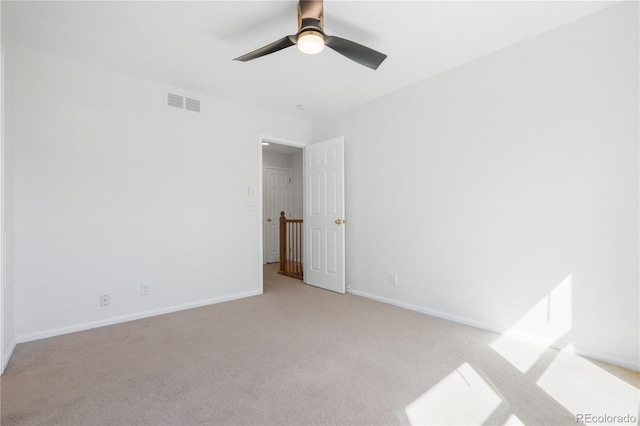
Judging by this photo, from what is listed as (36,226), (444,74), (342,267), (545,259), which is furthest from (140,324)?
(444,74)

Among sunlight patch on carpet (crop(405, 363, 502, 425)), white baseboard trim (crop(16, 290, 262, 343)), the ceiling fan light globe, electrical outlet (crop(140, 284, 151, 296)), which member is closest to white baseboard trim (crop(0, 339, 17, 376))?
white baseboard trim (crop(16, 290, 262, 343))

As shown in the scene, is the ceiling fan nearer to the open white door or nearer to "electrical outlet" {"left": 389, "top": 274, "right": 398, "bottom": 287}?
the open white door

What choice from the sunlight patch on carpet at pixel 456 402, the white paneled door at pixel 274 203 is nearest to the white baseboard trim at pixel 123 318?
the sunlight patch on carpet at pixel 456 402

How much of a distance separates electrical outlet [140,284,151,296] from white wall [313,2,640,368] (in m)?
2.63

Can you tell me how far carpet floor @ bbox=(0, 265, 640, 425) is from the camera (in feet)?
5.37

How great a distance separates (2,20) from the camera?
7.32 feet

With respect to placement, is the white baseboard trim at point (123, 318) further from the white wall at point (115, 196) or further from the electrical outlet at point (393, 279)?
the electrical outlet at point (393, 279)

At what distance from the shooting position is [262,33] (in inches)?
95.9

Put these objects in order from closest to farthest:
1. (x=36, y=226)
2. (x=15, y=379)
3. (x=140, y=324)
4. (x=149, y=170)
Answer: (x=15, y=379), (x=36, y=226), (x=140, y=324), (x=149, y=170)

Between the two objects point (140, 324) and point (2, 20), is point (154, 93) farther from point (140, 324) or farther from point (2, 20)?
point (140, 324)

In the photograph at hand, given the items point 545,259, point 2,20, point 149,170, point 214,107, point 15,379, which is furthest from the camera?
point 214,107

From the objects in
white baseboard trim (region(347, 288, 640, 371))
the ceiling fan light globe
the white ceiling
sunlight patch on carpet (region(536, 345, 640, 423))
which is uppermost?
the white ceiling

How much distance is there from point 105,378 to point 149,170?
204cm

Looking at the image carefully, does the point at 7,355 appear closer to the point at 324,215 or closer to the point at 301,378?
the point at 301,378
